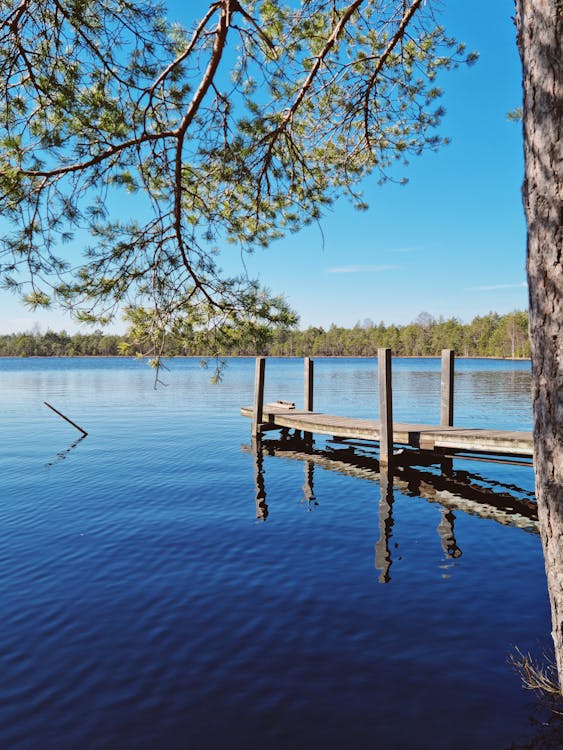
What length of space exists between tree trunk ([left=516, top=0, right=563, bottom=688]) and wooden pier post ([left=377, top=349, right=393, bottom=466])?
397 inches

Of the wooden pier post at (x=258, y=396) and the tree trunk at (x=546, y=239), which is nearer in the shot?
the tree trunk at (x=546, y=239)

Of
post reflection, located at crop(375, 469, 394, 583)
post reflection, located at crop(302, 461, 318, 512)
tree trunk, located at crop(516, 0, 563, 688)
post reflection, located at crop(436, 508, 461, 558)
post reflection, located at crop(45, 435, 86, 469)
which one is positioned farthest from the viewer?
post reflection, located at crop(45, 435, 86, 469)

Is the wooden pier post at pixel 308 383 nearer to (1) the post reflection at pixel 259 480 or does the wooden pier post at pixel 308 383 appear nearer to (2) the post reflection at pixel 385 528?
(1) the post reflection at pixel 259 480

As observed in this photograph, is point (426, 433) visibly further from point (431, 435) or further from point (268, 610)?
point (268, 610)

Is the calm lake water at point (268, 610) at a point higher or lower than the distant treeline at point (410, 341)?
lower

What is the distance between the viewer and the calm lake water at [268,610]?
14.7ft

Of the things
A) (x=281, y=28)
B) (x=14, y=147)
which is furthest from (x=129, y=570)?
(x=281, y=28)

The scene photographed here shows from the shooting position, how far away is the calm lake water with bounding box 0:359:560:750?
14.7 ft

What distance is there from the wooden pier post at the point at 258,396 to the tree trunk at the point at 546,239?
595 inches

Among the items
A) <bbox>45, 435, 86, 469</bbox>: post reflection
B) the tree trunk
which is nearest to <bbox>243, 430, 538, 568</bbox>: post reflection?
the tree trunk

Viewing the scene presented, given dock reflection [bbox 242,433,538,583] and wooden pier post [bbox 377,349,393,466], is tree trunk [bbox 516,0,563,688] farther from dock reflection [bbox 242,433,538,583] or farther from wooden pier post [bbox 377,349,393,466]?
wooden pier post [bbox 377,349,393,466]

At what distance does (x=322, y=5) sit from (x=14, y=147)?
4.55 meters

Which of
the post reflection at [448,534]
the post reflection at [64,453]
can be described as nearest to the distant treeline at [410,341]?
the post reflection at [64,453]

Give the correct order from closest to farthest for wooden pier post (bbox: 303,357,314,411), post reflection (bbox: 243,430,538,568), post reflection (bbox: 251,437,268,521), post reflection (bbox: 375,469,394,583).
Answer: post reflection (bbox: 375,469,394,583) < post reflection (bbox: 243,430,538,568) < post reflection (bbox: 251,437,268,521) < wooden pier post (bbox: 303,357,314,411)
